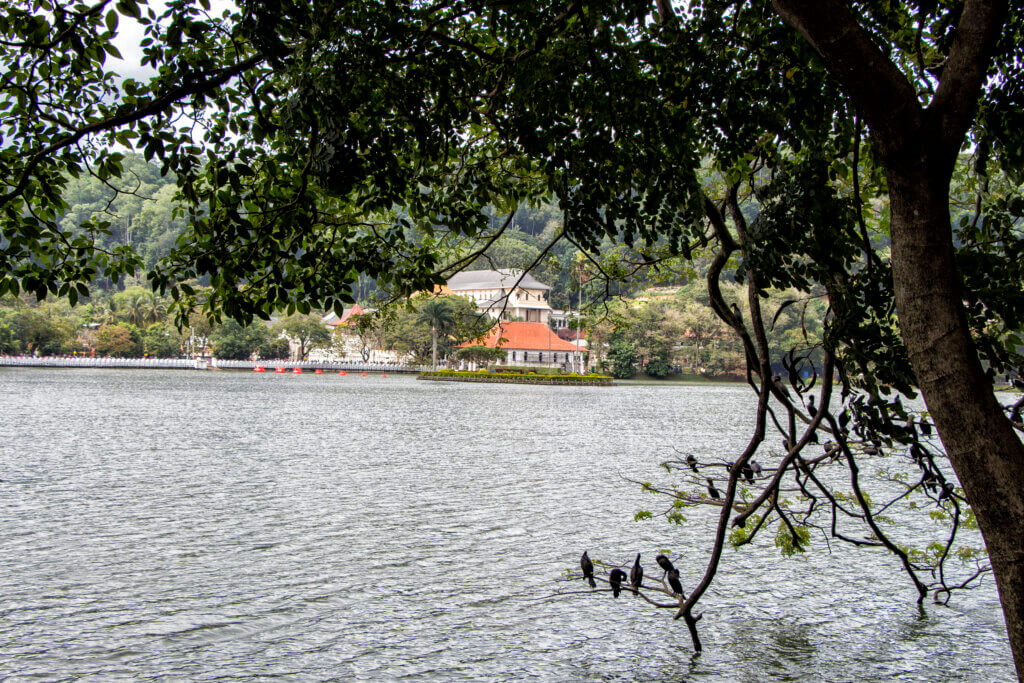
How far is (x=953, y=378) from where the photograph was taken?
3.13 meters

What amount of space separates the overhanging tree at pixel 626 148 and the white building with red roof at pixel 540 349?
3219 inches

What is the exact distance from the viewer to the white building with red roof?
290 ft

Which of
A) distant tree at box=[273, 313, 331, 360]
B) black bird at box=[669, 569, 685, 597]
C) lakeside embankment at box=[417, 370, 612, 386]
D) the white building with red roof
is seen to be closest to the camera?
black bird at box=[669, 569, 685, 597]

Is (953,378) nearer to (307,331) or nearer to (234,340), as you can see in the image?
(307,331)

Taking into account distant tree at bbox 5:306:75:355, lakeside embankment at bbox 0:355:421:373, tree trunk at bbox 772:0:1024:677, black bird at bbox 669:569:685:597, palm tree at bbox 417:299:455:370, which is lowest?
black bird at bbox 669:569:685:597

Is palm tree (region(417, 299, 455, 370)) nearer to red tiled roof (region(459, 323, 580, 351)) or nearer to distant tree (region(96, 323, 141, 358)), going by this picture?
red tiled roof (region(459, 323, 580, 351))

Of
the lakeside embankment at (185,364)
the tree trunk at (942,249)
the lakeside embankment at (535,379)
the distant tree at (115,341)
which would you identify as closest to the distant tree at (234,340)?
the lakeside embankment at (185,364)

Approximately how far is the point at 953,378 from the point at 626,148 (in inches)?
82.7

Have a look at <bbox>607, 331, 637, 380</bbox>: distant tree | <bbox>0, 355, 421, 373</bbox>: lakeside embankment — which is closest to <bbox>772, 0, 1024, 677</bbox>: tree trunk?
<bbox>607, 331, 637, 380</bbox>: distant tree

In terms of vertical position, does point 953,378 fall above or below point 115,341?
below

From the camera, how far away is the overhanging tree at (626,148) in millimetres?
3203

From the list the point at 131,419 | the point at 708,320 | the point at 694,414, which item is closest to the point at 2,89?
the point at 131,419

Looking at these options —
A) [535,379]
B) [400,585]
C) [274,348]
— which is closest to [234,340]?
[274,348]

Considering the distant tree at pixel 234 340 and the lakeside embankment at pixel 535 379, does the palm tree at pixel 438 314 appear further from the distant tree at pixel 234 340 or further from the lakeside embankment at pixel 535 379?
the distant tree at pixel 234 340
